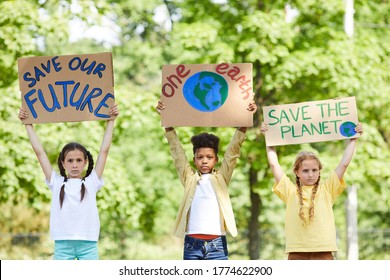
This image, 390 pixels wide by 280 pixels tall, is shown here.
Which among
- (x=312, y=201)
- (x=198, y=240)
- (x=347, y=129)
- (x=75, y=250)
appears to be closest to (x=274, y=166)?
(x=312, y=201)

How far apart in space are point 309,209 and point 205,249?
746 millimetres

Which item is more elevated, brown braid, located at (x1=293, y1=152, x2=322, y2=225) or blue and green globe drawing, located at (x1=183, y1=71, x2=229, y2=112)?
blue and green globe drawing, located at (x1=183, y1=71, x2=229, y2=112)

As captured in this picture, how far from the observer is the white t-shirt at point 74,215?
6.19m

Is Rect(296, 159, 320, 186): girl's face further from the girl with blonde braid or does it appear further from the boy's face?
the boy's face

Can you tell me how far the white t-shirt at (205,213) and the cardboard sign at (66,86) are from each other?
3.25 ft

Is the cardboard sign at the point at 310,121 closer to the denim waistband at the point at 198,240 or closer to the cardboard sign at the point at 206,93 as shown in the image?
the cardboard sign at the point at 206,93

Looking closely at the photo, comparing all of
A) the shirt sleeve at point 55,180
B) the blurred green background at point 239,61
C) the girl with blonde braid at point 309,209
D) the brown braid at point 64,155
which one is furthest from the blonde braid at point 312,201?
the blurred green background at point 239,61

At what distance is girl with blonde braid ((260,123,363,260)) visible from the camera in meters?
6.26

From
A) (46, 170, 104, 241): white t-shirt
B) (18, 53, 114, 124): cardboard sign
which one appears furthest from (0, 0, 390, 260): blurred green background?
(46, 170, 104, 241): white t-shirt

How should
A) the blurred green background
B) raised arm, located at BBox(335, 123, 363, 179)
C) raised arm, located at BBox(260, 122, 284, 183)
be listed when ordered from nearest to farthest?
raised arm, located at BBox(335, 123, 363, 179) → raised arm, located at BBox(260, 122, 284, 183) → the blurred green background

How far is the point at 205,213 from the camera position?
6320mm

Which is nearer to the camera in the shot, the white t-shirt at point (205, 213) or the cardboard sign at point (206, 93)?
the white t-shirt at point (205, 213)

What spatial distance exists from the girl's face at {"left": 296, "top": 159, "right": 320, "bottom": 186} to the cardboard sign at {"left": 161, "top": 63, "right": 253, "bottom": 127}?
686mm

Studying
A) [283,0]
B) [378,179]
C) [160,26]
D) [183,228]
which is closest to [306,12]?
[283,0]
